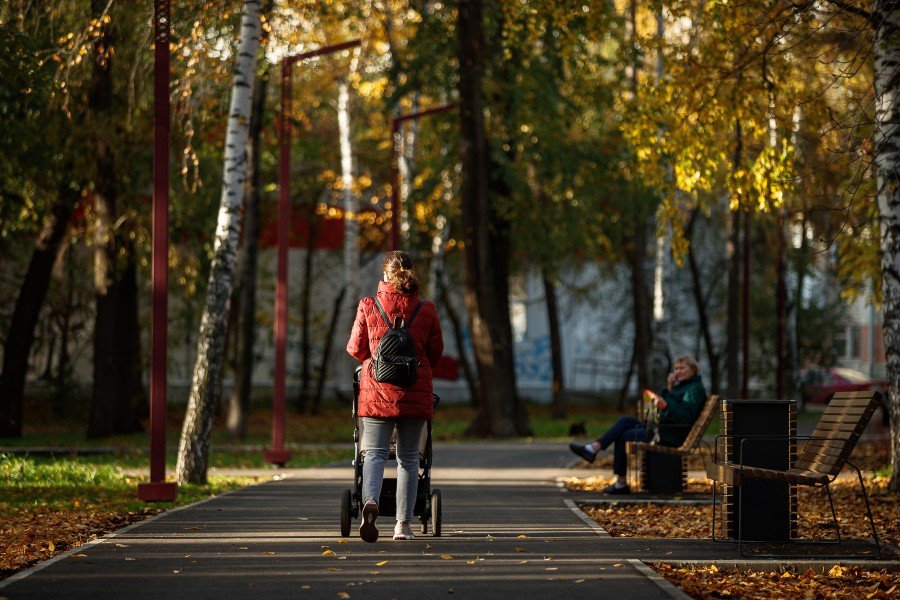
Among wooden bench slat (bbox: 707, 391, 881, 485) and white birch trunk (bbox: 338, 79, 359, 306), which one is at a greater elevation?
white birch trunk (bbox: 338, 79, 359, 306)

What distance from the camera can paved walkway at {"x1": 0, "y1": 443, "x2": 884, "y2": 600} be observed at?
8805 mm

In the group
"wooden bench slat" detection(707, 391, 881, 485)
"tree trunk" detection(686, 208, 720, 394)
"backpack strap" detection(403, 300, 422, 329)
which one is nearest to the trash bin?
"wooden bench slat" detection(707, 391, 881, 485)

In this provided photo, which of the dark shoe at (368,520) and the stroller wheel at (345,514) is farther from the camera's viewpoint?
the stroller wheel at (345,514)

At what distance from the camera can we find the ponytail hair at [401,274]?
36.4 ft

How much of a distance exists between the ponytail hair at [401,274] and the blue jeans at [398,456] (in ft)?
2.94

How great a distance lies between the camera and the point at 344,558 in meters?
10.2

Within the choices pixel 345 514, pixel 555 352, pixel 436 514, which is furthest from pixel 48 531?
pixel 555 352

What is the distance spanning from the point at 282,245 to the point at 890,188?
1074 cm

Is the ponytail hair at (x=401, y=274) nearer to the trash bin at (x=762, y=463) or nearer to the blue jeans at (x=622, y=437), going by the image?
the trash bin at (x=762, y=463)

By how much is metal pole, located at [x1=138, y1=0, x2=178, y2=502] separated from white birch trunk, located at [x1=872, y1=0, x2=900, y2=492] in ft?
22.6

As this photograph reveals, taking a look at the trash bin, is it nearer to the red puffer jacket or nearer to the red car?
the red puffer jacket

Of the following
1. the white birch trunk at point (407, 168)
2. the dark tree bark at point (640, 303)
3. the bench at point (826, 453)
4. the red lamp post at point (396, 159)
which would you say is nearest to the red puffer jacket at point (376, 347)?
the bench at point (826, 453)

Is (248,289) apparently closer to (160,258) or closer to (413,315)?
(160,258)

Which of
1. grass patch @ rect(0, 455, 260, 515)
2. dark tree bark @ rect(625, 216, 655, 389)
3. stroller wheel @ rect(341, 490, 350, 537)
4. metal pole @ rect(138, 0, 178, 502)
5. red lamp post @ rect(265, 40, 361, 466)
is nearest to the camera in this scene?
stroller wheel @ rect(341, 490, 350, 537)
